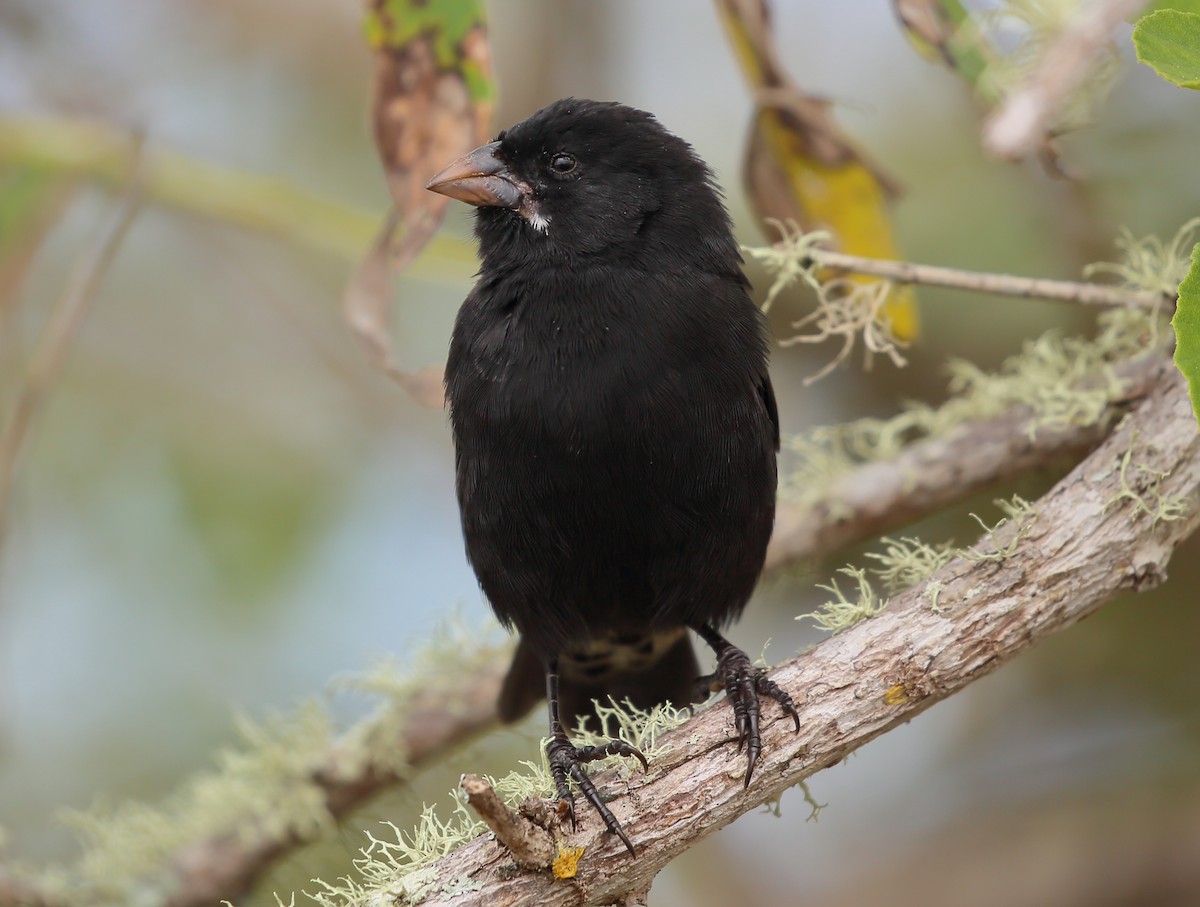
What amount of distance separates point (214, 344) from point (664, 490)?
4252 millimetres

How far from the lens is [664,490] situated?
2861 mm

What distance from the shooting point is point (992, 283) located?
304cm

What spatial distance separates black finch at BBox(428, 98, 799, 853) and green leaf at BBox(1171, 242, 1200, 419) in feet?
3.28

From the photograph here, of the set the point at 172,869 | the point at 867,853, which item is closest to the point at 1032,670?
the point at 867,853

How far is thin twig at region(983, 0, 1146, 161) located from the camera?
216 centimetres

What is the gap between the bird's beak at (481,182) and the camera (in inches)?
127

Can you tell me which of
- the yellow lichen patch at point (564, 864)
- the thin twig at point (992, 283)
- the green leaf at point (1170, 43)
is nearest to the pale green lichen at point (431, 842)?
the yellow lichen patch at point (564, 864)

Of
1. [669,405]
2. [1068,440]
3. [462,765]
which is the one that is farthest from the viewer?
[462,765]

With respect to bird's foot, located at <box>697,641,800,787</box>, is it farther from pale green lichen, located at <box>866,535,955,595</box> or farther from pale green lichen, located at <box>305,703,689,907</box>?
pale green lichen, located at <box>866,535,955,595</box>

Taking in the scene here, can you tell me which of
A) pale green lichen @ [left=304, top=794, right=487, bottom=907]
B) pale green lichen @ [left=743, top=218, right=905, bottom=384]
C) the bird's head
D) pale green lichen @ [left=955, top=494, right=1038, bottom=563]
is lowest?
pale green lichen @ [left=955, top=494, right=1038, bottom=563]

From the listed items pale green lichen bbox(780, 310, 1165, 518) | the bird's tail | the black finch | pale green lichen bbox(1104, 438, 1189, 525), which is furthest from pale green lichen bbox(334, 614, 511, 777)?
pale green lichen bbox(1104, 438, 1189, 525)

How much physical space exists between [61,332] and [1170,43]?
119 inches

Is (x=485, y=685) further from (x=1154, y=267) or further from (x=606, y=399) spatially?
(x=1154, y=267)

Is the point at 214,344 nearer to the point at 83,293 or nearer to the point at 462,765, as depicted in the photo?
the point at 83,293
